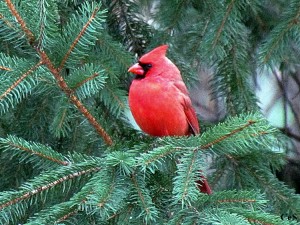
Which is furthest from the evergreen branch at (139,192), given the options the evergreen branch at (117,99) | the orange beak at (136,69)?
the orange beak at (136,69)

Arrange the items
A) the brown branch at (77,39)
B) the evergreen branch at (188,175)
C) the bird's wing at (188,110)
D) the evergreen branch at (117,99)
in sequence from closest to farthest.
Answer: the evergreen branch at (188,175) < the brown branch at (77,39) < the evergreen branch at (117,99) < the bird's wing at (188,110)

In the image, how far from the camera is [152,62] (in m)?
2.95

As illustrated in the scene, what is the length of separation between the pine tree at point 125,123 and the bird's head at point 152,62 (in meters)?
0.08

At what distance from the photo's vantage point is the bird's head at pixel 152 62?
9.60 feet

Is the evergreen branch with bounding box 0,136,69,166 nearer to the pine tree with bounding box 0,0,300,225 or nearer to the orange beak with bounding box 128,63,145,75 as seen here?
the pine tree with bounding box 0,0,300,225

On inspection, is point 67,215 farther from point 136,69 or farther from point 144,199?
point 136,69

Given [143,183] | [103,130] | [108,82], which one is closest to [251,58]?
[108,82]

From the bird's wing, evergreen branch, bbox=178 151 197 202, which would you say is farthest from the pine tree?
the bird's wing

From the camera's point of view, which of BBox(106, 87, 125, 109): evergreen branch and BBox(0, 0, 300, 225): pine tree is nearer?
BBox(0, 0, 300, 225): pine tree

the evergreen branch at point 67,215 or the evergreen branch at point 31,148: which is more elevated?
the evergreen branch at point 31,148

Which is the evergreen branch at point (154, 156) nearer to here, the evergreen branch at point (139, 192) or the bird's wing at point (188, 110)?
the evergreen branch at point (139, 192)

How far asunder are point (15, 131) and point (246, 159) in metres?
0.96

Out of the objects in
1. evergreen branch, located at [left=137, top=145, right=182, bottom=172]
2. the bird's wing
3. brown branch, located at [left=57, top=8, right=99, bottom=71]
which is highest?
brown branch, located at [left=57, top=8, right=99, bottom=71]

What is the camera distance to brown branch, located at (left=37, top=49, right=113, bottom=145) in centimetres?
211
